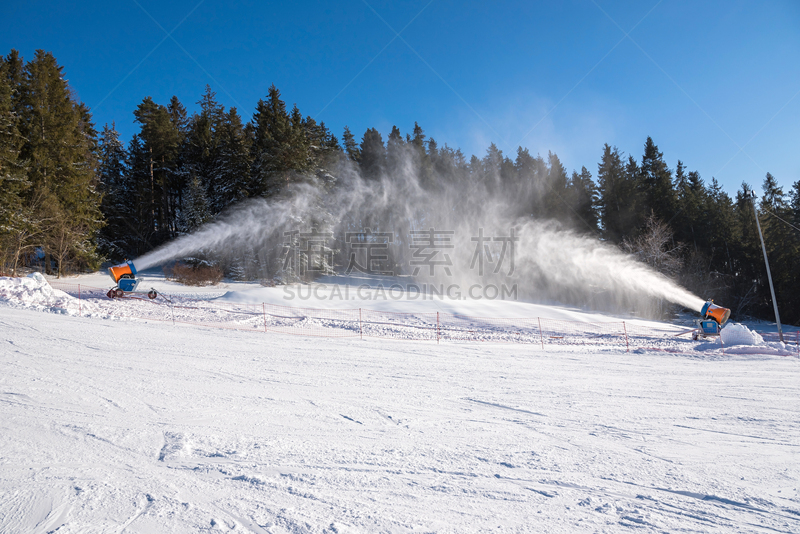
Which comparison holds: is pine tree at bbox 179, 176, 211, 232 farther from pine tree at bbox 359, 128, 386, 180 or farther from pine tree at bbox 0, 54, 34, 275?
pine tree at bbox 359, 128, 386, 180

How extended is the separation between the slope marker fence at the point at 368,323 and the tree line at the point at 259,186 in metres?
8.78

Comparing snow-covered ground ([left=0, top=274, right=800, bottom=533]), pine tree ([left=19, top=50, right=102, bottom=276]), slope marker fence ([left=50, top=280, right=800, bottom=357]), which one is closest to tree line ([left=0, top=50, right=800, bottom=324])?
pine tree ([left=19, top=50, right=102, bottom=276])

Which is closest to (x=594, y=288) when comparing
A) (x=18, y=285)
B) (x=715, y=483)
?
(x=715, y=483)

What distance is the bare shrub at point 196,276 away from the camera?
80.4ft

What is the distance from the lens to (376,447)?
14.5ft

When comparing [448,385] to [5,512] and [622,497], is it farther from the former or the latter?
[5,512]

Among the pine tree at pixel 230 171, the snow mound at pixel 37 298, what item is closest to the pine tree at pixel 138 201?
the pine tree at pixel 230 171

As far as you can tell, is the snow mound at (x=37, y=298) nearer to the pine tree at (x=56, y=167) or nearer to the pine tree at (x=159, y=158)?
the pine tree at (x=56, y=167)

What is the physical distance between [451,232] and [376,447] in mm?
31461

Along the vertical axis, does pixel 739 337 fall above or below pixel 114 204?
below

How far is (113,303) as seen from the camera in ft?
51.8

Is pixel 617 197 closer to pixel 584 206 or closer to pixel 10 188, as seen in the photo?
pixel 584 206

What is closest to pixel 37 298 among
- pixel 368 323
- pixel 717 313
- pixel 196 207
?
pixel 368 323

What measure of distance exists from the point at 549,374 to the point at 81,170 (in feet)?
108
